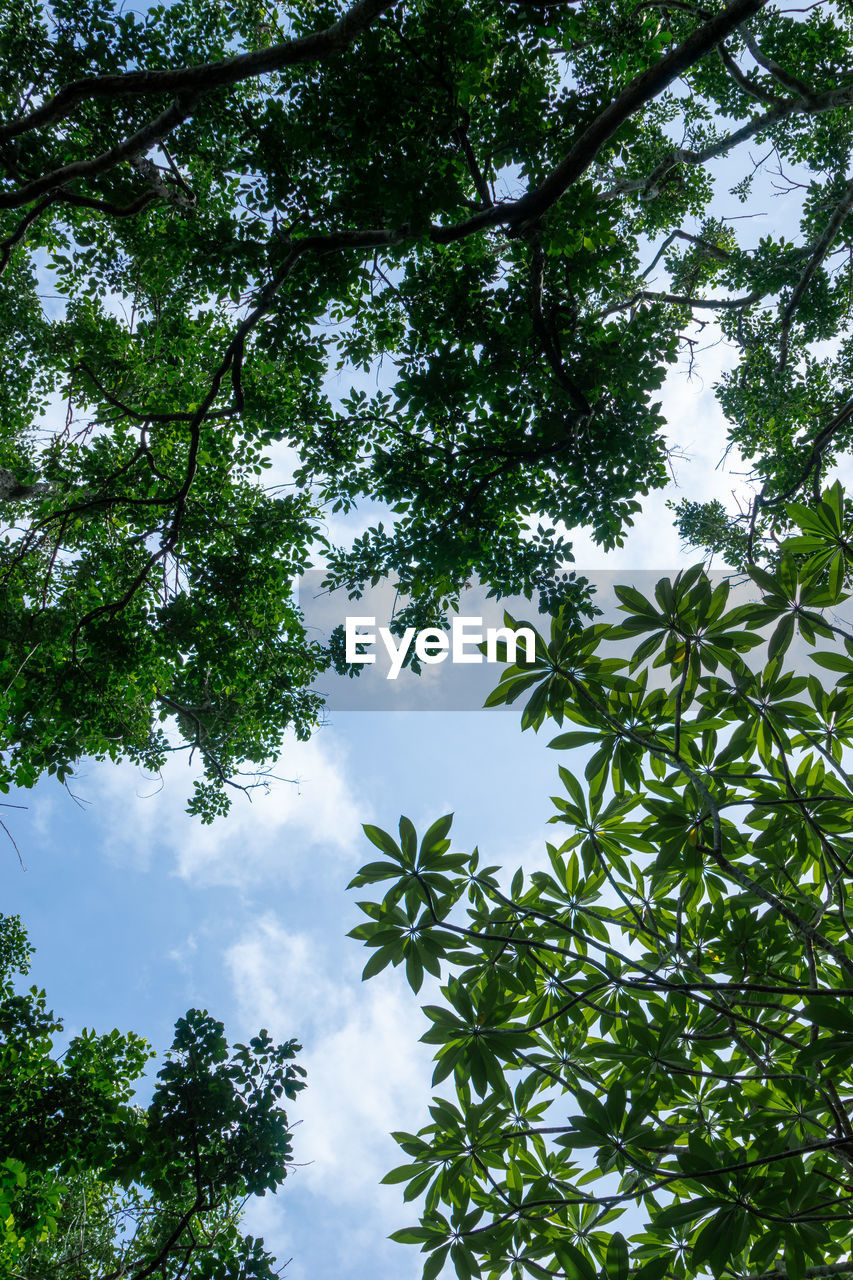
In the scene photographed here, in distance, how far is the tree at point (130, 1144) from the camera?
3875 millimetres

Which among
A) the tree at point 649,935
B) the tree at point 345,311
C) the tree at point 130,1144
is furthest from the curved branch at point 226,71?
the tree at point 130,1144

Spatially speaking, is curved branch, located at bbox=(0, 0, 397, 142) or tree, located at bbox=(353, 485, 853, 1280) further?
curved branch, located at bbox=(0, 0, 397, 142)

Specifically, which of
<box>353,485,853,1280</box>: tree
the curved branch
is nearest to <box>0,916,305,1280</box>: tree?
<box>353,485,853,1280</box>: tree

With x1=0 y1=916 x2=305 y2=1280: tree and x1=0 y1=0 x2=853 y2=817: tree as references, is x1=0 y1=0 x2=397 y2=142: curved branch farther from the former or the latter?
x1=0 y1=916 x2=305 y2=1280: tree

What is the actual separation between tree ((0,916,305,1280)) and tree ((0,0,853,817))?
8.78ft

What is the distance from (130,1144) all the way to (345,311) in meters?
6.61

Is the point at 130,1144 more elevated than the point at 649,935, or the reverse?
the point at 649,935

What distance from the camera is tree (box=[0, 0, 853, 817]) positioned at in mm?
4434

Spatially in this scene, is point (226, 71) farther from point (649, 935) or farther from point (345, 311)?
point (649, 935)

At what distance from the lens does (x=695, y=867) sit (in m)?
2.69

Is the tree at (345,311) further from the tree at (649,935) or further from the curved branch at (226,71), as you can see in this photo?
the tree at (649,935)

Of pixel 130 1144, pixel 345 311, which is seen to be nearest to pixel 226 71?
pixel 345 311

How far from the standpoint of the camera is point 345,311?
5891mm

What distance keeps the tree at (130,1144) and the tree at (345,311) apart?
268 centimetres
